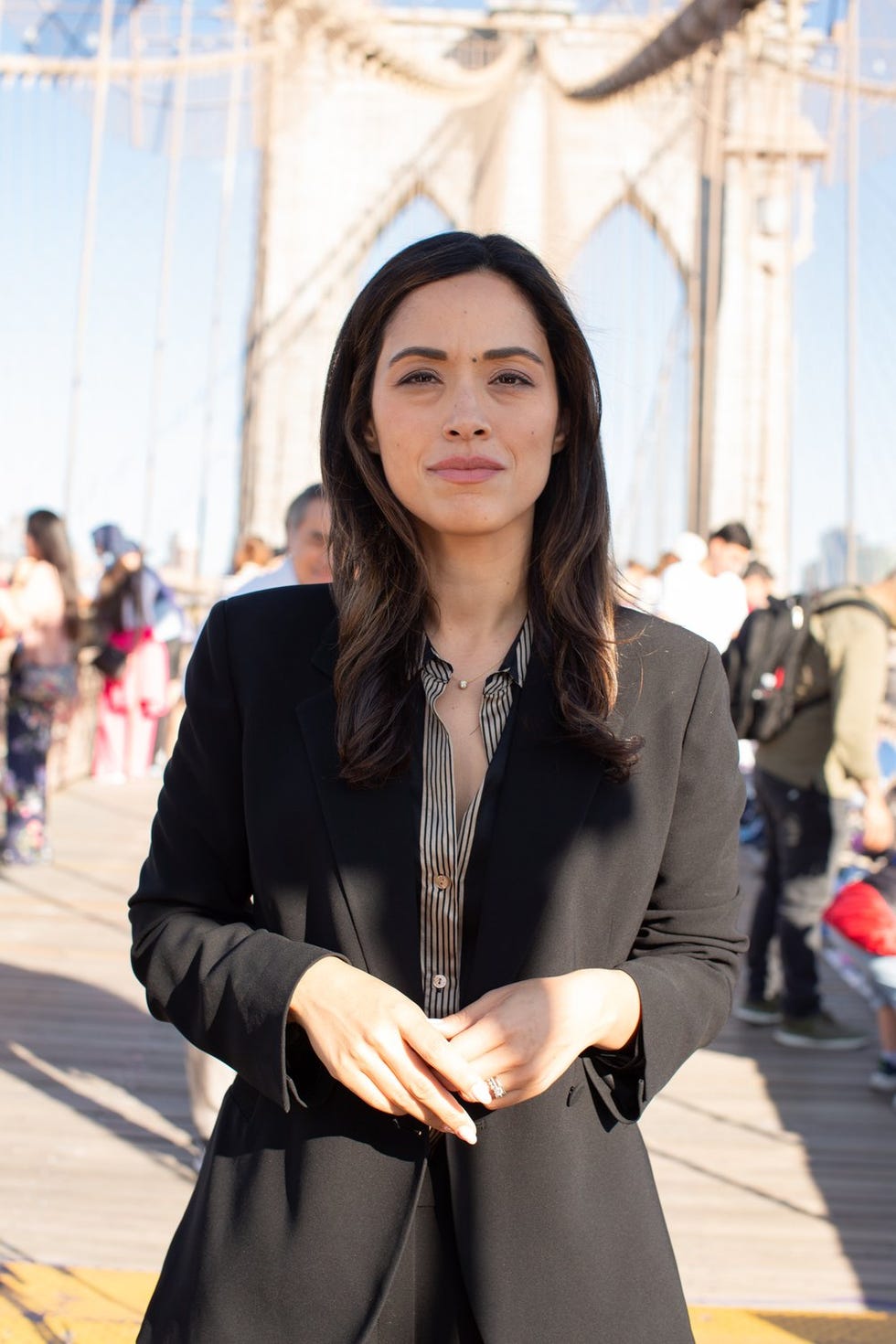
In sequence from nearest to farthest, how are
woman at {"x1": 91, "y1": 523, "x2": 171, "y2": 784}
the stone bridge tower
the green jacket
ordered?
the green jacket → woman at {"x1": 91, "y1": 523, "x2": 171, "y2": 784} → the stone bridge tower

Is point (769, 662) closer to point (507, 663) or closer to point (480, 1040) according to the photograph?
point (507, 663)

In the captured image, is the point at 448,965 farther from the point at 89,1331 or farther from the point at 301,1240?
the point at 89,1331

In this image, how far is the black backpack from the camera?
3492mm

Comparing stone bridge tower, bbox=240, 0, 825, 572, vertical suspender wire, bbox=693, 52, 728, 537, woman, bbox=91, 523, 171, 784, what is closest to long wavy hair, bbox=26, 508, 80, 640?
woman, bbox=91, 523, 171, 784

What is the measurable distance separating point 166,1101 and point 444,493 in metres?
2.36

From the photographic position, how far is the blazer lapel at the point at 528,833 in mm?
890

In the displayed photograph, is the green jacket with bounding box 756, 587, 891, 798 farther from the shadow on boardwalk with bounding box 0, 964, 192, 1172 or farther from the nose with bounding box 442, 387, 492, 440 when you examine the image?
the nose with bounding box 442, 387, 492, 440

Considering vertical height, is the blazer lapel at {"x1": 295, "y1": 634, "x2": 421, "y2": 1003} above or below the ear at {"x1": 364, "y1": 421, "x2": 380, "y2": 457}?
below

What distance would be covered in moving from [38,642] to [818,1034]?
2.80 meters

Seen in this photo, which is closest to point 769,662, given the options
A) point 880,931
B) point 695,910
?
point 880,931

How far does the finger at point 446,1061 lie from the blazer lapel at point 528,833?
0.08m

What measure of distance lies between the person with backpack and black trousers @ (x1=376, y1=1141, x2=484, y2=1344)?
2.60 m

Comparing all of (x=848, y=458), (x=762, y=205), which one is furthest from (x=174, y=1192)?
(x=762, y=205)

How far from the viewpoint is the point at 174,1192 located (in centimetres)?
250
